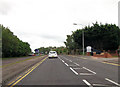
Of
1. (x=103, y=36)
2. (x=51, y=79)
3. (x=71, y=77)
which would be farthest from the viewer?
(x=103, y=36)

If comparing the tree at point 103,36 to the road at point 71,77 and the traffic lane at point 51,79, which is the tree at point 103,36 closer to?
the road at point 71,77

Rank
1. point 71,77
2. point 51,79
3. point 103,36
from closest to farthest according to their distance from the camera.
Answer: point 51,79 → point 71,77 → point 103,36

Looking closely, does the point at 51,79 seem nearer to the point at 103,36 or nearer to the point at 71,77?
the point at 71,77

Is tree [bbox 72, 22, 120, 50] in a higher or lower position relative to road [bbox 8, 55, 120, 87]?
higher

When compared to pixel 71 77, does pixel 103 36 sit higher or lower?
higher

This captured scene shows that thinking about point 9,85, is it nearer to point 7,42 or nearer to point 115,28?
point 7,42

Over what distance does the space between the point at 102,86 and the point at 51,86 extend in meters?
2.20

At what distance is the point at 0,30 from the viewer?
4022 centimetres

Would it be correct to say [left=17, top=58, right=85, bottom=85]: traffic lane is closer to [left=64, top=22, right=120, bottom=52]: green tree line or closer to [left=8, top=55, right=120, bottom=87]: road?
[left=8, top=55, right=120, bottom=87]: road

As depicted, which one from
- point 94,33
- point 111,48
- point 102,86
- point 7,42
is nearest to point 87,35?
point 94,33

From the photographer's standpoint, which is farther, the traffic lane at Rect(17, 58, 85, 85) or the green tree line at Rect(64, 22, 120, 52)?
the green tree line at Rect(64, 22, 120, 52)

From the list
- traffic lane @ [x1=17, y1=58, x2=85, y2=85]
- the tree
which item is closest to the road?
traffic lane @ [x1=17, y1=58, x2=85, y2=85]

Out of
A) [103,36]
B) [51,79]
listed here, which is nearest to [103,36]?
[103,36]

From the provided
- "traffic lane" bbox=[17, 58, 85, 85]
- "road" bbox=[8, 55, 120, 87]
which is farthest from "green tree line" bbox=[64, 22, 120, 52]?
"traffic lane" bbox=[17, 58, 85, 85]
